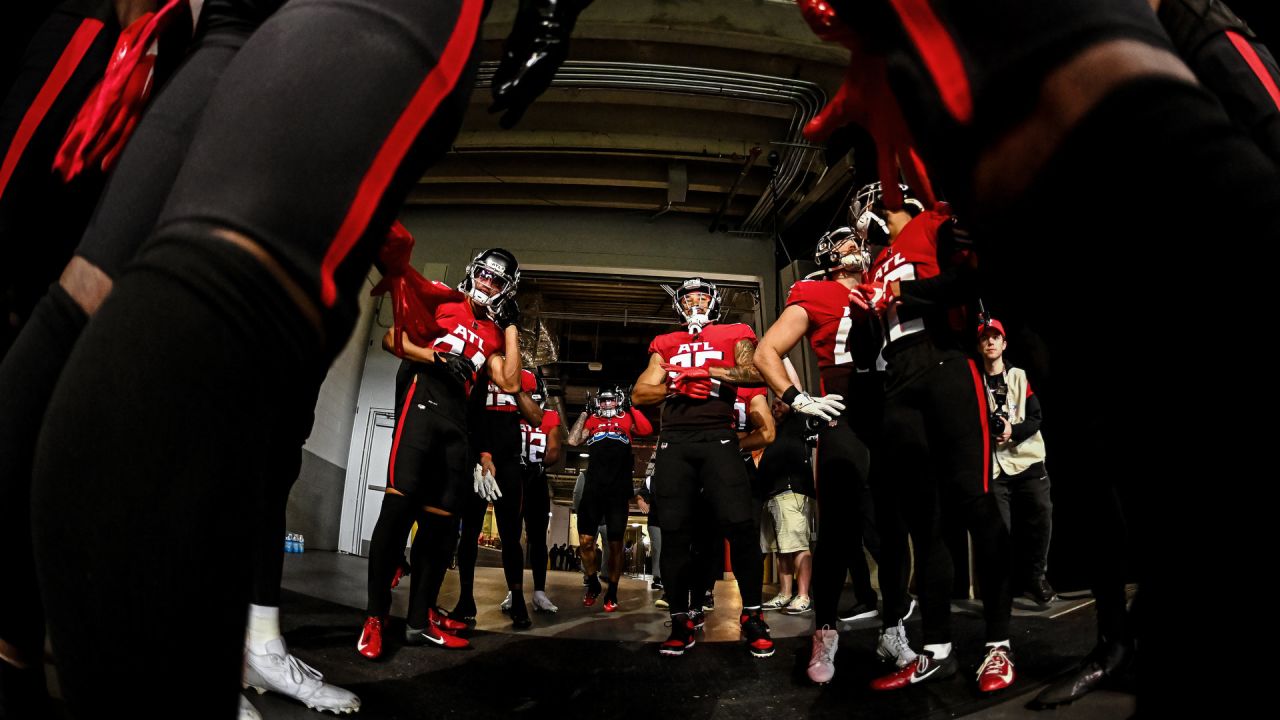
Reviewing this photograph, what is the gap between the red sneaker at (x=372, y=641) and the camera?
112 inches

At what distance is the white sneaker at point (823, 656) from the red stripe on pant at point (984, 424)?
873 mm

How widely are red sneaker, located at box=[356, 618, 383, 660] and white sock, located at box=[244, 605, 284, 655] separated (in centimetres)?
69

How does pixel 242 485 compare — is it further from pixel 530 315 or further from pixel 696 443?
pixel 530 315

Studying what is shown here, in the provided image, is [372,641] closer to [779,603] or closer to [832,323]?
[832,323]

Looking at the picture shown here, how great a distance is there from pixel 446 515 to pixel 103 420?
342cm

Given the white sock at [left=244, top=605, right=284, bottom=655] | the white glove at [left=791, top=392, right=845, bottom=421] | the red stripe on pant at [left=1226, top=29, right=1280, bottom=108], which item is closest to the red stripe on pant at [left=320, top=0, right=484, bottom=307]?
the red stripe on pant at [left=1226, top=29, right=1280, bottom=108]

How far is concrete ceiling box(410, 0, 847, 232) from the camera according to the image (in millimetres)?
6422

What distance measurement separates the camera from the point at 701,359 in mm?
4129

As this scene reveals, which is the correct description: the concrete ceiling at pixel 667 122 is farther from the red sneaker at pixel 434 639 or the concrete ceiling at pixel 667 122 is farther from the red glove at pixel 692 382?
the red sneaker at pixel 434 639

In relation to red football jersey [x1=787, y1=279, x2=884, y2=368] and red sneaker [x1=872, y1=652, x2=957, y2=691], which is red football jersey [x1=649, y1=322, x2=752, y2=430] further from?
Answer: red sneaker [x1=872, y1=652, x2=957, y2=691]

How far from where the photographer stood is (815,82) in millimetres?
7137

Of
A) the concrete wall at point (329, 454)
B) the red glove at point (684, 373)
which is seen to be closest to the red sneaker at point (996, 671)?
the red glove at point (684, 373)

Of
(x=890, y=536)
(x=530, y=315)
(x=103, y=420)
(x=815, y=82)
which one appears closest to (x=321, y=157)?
(x=103, y=420)

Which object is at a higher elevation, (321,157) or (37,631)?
(321,157)
